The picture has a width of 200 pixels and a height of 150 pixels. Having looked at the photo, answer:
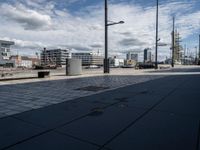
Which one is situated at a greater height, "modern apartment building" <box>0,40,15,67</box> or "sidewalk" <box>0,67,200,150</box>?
"modern apartment building" <box>0,40,15,67</box>

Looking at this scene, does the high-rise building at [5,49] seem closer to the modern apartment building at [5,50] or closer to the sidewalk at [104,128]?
the modern apartment building at [5,50]

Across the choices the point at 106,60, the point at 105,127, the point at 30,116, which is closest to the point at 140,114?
the point at 105,127

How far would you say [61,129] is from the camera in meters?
4.34

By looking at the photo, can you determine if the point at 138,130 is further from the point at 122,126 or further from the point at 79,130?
the point at 79,130

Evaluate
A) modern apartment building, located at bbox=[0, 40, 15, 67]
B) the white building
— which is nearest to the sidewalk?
modern apartment building, located at bbox=[0, 40, 15, 67]

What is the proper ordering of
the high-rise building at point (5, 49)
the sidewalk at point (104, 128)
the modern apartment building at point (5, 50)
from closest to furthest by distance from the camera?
the sidewalk at point (104, 128), the modern apartment building at point (5, 50), the high-rise building at point (5, 49)

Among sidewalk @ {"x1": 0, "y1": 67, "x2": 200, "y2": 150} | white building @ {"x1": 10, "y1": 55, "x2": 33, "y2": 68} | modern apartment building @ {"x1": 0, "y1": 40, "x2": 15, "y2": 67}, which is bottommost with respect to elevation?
sidewalk @ {"x1": 0, "y1": 67, "x2": 200, "y2": 150}

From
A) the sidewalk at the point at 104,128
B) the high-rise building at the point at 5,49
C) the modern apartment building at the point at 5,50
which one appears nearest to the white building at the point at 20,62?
the modern apartment building at the point at 5,50

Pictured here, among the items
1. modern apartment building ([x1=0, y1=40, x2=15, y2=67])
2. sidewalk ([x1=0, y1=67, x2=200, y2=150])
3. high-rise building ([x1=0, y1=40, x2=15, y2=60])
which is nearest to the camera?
sidewalk ([x1=0, y1=67, x2=200, y2=150])

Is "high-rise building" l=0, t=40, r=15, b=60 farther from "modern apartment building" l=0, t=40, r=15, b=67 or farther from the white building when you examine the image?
the white building

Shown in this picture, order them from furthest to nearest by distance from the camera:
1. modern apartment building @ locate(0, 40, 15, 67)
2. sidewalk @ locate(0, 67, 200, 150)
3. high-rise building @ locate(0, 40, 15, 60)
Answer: high-rise building @ locate(0, 40, 15, 60) → modern apartment building @ locate(0, 40, 15, 67) → sidewalk @ locate(0, 67, 200, 150)

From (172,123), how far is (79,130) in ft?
6.47

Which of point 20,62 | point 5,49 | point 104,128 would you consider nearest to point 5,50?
point 5,49

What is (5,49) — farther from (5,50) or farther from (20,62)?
(20,62)
